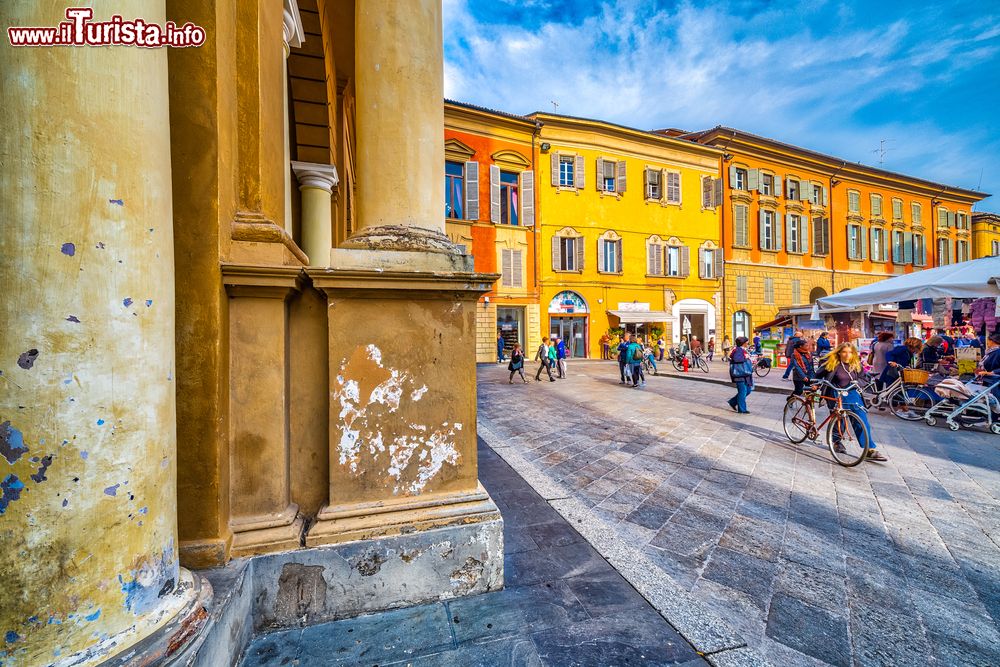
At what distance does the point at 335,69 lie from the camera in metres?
6.21

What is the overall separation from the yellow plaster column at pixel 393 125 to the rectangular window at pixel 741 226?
24.8 metres

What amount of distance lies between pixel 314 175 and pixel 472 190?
12542 mm

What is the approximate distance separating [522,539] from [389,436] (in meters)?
1.12

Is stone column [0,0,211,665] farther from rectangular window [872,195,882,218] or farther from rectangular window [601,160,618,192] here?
rectangular window [872,195,882,218]

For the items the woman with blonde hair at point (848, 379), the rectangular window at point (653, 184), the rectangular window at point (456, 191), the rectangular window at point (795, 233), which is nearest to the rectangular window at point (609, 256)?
the rectangular window at point (653, 184)

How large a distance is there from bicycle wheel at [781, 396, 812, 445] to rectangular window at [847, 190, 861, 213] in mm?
29399

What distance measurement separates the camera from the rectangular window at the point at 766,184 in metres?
23.2

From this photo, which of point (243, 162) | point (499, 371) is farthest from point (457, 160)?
point (243, 162)

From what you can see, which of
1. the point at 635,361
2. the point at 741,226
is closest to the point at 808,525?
the point at 635,361

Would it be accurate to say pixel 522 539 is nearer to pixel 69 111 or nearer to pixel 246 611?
pixel 246 611

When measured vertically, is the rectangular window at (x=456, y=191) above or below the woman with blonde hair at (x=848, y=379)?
above

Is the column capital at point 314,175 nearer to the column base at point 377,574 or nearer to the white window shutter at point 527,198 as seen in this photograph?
the column base at point 377,574

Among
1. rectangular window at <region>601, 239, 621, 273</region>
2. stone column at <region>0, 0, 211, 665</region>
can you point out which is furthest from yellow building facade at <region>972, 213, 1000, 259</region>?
stone column at <region>0, 0, 211, 665</region>

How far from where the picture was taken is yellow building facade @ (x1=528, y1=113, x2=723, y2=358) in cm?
1942
